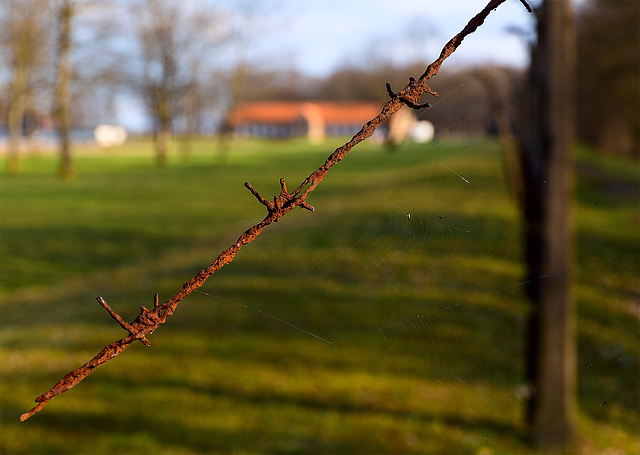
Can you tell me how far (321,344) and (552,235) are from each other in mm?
3589

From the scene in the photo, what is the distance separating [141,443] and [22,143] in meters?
76.8

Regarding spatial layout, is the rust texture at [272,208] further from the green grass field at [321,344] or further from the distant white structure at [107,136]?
the distant white structure at [107,136]

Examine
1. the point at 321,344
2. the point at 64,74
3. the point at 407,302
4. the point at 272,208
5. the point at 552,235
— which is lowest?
the point at 321,344

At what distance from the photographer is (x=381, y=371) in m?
7.54

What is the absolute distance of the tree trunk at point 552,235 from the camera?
17.9 feet

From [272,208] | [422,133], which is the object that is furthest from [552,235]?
[272,208]

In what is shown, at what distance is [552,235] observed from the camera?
5.65 metres

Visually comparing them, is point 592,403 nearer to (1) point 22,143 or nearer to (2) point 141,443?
(2) point 141,443

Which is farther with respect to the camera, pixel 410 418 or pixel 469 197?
pixel 469 197

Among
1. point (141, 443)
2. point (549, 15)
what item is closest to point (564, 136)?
point (549, 15)

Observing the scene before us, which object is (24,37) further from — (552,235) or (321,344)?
(552,235)

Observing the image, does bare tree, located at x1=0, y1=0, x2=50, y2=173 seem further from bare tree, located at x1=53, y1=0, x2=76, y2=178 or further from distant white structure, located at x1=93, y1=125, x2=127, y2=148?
distant white structure, located at x1=93, y1=125, x2=127, y2=148

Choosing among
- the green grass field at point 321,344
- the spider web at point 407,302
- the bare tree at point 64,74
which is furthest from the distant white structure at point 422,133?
the bare tree at point 64,74

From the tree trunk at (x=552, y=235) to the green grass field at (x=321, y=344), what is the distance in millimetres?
443
